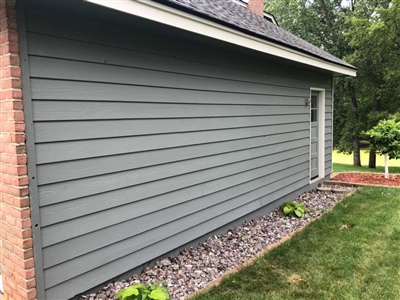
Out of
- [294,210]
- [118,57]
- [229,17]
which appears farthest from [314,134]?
[118,57]

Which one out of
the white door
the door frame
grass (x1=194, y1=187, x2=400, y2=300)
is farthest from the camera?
the door frame

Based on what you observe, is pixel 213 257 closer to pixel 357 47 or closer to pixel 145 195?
pixel 145 195

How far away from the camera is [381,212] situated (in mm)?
5133

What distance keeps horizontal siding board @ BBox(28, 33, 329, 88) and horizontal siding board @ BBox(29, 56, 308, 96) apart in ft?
0.13

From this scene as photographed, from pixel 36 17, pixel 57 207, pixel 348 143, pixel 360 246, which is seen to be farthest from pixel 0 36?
pixel 348 143

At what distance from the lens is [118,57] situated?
2840 mm

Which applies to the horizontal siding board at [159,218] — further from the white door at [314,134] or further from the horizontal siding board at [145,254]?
the white door at [314,134]

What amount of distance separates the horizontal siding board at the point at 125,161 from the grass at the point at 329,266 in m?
1.30

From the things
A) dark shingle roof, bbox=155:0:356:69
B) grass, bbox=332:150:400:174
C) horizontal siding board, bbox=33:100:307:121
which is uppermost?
dark shingle roof, bbox=155:0:356:69

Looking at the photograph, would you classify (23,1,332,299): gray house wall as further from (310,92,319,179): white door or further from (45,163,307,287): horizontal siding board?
(310,92,319,179): white door

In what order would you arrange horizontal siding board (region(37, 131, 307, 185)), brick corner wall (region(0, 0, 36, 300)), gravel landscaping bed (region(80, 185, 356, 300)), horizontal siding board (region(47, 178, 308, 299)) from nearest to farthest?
brick corner wall (region(0, 0, 36, 300))
horizontal siding board (region(37, 131, 307, 185))
horizontal siding board (region(47, 178, 308, 299))
gravel landscaping bed (region(80, 185, 356, 300))

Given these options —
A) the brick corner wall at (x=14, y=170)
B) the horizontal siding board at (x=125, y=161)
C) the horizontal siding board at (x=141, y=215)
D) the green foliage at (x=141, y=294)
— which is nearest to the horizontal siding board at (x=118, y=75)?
the brick corner wall at (x=14, y=170)

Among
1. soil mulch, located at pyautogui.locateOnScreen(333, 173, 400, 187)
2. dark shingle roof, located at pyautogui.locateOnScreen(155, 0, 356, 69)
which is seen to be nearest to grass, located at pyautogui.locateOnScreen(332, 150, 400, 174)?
soil mulch, located at pyautogui.locateOnScreen(333, 173, 400, 187)

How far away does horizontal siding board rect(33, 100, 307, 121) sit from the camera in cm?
240
